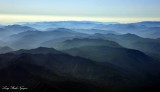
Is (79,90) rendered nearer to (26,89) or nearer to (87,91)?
(87,91)

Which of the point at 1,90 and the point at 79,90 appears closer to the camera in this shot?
A: the point at 1,90

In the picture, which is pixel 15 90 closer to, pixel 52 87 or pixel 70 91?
pixel 52 87

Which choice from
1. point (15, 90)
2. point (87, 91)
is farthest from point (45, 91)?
point (87, 91)

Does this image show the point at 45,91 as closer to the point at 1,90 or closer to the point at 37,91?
the point at 37,91

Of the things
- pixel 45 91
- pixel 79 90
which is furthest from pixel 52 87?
pixel 79 90

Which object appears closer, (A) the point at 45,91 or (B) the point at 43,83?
(A) the point at 45,91

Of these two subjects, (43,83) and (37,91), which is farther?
(43,83)

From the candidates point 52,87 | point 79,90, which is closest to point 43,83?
point 52,87

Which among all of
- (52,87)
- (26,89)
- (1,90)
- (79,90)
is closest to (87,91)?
(79,90)
